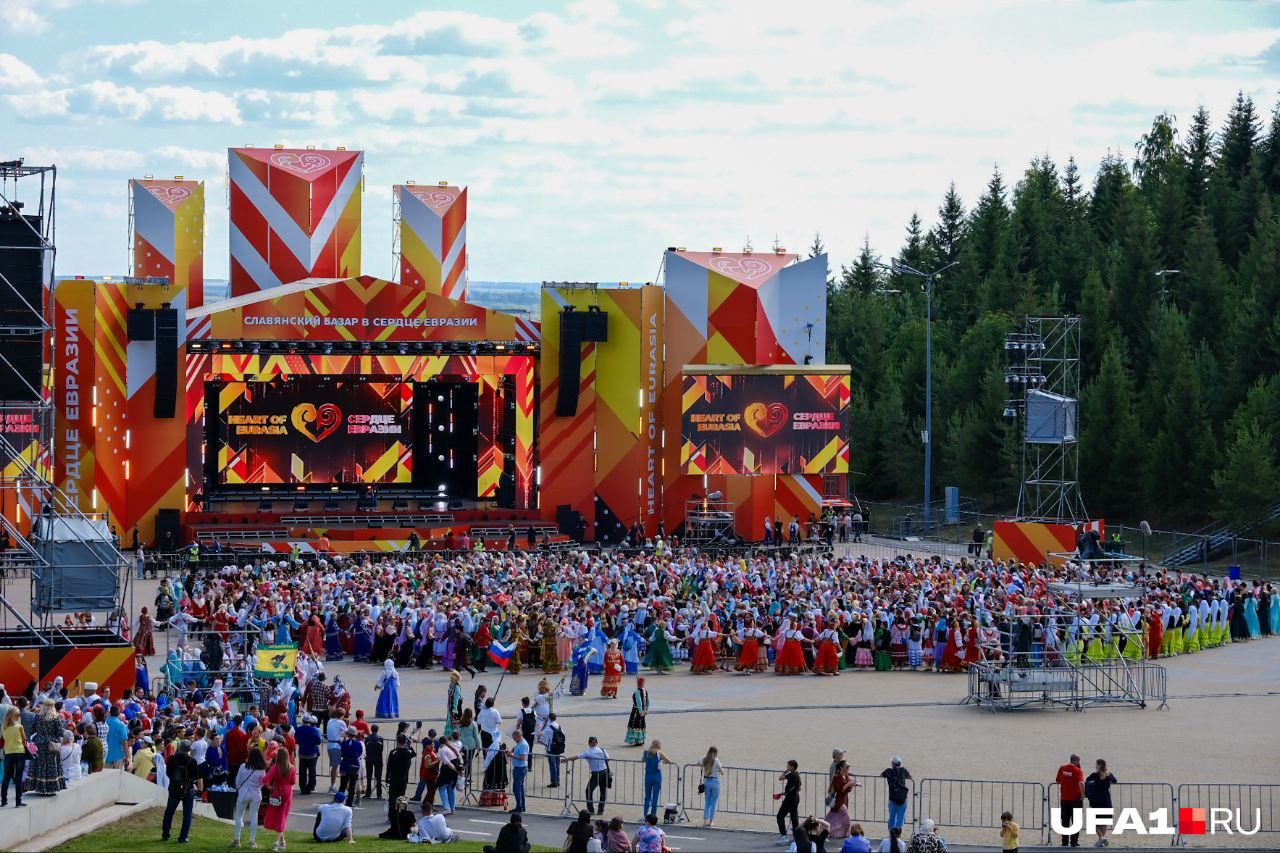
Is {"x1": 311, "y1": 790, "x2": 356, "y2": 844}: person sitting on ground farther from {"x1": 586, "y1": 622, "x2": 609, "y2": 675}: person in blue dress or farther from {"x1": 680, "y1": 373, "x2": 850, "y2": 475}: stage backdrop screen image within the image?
{"x1": 680, "y1": 373, "x2": 850, "y2": 475}: stage backdrop screen image

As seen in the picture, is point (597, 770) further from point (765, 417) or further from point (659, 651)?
point (765, 417)

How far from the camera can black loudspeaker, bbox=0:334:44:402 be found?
2638 centimetres

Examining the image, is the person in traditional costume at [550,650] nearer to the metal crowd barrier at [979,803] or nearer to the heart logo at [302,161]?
the metal crowd barrier at [979,803]

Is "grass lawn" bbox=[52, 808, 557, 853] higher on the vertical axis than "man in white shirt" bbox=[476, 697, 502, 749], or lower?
lower

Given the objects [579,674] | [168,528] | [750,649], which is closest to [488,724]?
[579,674]

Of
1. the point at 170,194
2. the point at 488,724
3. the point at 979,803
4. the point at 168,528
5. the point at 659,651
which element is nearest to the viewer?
the point at 979,803

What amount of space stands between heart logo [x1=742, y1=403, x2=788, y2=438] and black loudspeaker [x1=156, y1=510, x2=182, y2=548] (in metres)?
15.0

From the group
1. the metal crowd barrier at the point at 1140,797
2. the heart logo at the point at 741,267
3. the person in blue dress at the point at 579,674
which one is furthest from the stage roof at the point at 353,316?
the metal crowd barrier at the point at 1140,797

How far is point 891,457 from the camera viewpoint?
64000 mm

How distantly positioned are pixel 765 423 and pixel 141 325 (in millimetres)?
16383

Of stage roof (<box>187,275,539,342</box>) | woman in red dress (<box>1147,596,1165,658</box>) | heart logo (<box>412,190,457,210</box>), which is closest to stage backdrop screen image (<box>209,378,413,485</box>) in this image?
Answer: stage roof (<box>187,275,539,342</box>)

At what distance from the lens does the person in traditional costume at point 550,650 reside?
28.8 metres

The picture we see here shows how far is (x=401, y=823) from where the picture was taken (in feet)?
58.4

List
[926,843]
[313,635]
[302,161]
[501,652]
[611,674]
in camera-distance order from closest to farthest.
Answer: [926,843]
[611,674]
[501,652]
[313,635]
[302,161]
